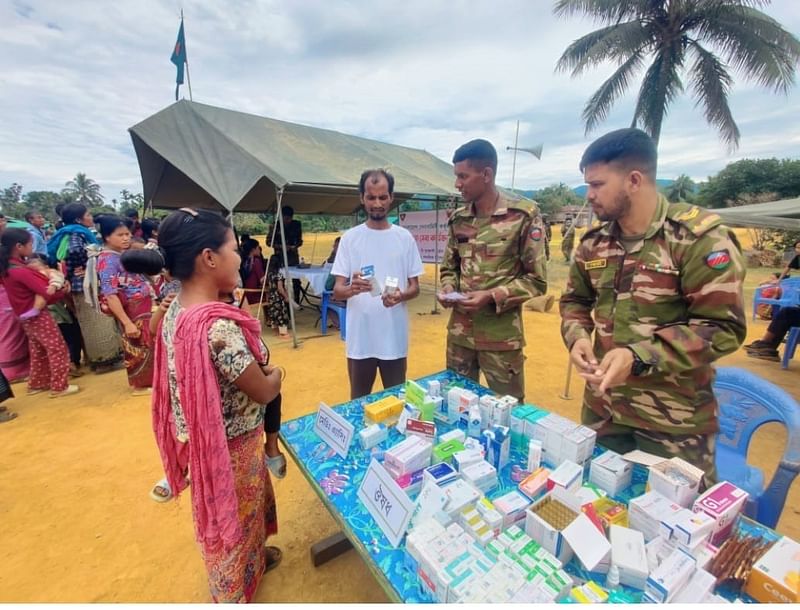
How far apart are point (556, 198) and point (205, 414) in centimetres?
5259

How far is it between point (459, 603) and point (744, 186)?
35.6 m

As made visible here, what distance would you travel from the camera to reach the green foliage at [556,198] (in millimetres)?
42781

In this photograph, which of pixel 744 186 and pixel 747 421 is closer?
pixel 747 421

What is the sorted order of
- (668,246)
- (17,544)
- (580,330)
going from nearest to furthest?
(668,246) → (580,330) → (17,544)

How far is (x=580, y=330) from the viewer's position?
1664mm

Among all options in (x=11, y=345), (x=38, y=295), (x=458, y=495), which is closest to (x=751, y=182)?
(x=458, y=495)

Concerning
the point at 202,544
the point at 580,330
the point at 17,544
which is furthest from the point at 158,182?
the point at 580,330

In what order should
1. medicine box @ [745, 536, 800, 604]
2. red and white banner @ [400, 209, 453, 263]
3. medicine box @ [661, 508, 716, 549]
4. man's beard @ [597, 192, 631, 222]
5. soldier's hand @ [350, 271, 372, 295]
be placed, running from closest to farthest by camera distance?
medicine box @ [745, 536, 800, 604]
medicine box @ [661, 508, 716, 549]
man's beard @ [597, 192, 631, 222]
soldier's hand @ [350, 271, 372, 295]
red and white banner @ [400, 209, 453, 263]

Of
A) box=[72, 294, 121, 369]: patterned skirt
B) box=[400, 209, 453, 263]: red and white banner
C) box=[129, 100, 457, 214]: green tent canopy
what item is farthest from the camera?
box=[400, 209, 453, 263]: red and white banner

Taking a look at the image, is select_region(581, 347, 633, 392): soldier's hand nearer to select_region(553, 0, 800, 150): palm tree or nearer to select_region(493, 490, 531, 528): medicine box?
select_region(493, 490, 531, 528): medicine box

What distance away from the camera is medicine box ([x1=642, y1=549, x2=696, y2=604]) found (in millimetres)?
836

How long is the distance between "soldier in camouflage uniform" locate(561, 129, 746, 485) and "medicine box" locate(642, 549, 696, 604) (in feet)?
1.55

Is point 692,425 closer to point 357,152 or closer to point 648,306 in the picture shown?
point 648,306

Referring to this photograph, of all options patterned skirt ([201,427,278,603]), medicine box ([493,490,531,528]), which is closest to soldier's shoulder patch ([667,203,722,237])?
medicine box ([493,490,531,528])
